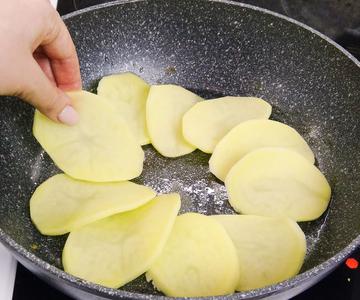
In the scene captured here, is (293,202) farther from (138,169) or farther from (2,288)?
(2,288)

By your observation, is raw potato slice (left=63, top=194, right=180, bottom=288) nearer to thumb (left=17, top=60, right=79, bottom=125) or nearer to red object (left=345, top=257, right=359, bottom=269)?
thumb (left=17, top=60, right=79, bottom=125)

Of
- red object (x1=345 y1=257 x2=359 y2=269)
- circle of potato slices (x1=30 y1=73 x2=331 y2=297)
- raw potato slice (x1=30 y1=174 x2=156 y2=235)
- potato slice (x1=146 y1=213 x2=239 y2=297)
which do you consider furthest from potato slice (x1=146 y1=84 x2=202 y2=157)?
red object (x1=345 y1=257 x2=359 y2=269)

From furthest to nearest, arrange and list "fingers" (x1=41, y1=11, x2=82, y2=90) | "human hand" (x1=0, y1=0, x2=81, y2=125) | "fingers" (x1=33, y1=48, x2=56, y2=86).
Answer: "fingers" (x1=33, y1=48, x2=56, y2=86) < "fingers" (x1=41, y1=11, x2=82, y2=90) < "human hand" (x1=0, y1=0, x2=81, y2=125)

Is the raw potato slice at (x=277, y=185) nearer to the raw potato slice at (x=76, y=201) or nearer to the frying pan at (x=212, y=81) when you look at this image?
the frying pan at (x=212, y=81)

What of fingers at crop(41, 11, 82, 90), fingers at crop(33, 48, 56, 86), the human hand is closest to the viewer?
the human hand

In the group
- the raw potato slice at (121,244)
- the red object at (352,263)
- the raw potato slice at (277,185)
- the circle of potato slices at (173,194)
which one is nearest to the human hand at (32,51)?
the circle of potato slices at (173,194)

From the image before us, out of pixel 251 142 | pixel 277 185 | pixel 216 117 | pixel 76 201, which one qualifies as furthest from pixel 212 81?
pixel 76 201

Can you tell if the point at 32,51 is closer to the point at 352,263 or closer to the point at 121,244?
the point at 121,244
